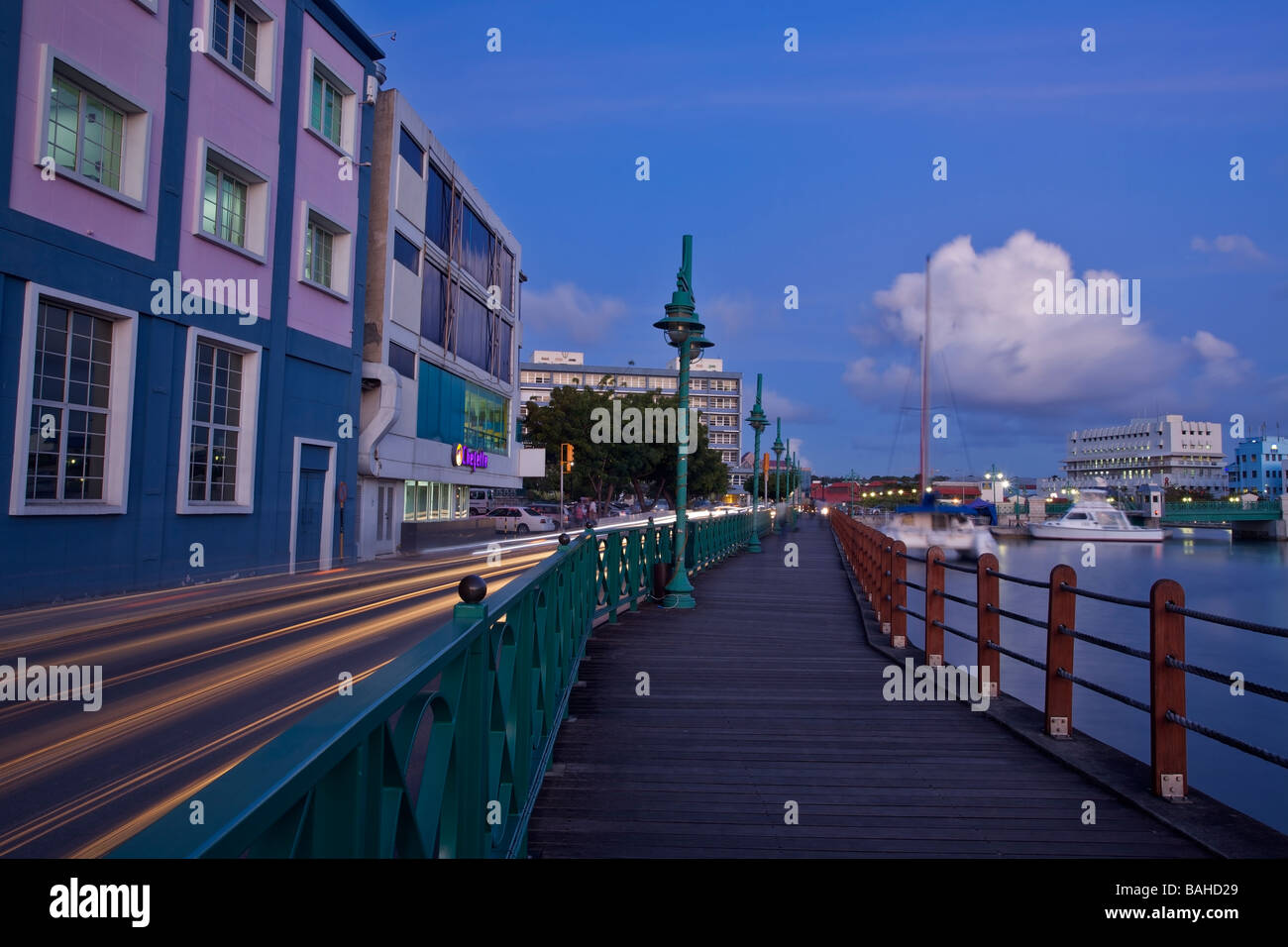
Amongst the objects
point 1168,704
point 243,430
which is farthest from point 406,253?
point 1168,704

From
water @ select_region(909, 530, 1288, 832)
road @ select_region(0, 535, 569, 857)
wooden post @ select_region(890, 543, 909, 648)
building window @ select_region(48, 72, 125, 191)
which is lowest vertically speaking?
water @ select_region(909, 530, 1288, 832)

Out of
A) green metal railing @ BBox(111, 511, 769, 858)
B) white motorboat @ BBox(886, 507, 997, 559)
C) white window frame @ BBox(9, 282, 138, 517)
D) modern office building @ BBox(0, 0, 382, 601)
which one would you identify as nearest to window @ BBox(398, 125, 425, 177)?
modern office building @ BBox(0, 0, 382, 601)

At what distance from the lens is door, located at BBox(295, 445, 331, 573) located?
20.5 metres

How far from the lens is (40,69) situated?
12258 millimetres

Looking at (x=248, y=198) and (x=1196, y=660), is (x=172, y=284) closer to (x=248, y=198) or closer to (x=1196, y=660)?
(x=248, y=198)

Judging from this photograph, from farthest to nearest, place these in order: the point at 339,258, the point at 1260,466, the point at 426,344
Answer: the point at 1260,466, the point at 426,344, the point at 339,258

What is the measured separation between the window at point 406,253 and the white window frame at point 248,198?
8402 millimetres

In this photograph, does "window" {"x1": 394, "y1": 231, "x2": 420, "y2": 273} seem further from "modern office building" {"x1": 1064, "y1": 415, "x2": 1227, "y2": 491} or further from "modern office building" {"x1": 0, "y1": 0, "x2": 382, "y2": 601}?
"modern office building" {"x1": 1064, "y1": 415, "x2": 1227, "y2": 491}

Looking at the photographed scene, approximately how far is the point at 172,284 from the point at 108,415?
2.76m

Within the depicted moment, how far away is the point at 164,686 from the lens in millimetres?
7789

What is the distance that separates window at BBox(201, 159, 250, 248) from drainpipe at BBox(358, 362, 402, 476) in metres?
7.12
